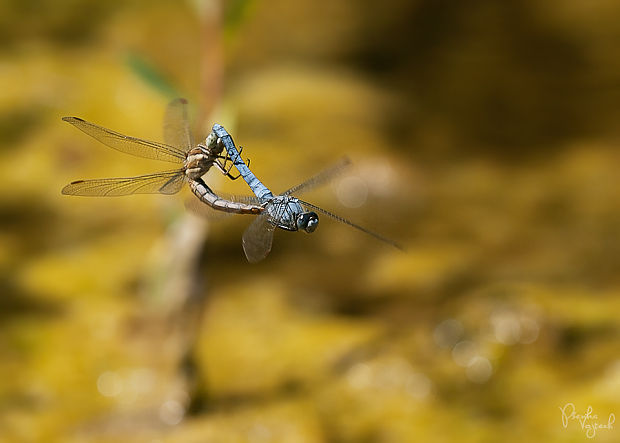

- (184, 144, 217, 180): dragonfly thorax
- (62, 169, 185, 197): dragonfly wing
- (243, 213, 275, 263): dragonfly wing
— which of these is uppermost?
(184, 144, 217, 180): dragonfly thorax

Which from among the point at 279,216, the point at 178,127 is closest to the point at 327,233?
the point at 178,127

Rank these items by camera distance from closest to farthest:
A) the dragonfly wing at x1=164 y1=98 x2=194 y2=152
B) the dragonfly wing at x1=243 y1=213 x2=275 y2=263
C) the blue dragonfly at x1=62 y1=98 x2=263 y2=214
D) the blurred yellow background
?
the dragonfly wing at x1=243 y1=213 x2=275 y2=263 → the blue dragonfly at x1=62 y1=98 x2=263 y2=214 → the dragonfly wing at x1=164 y1=98 x2=194 y2=152 → the blurred yellow background

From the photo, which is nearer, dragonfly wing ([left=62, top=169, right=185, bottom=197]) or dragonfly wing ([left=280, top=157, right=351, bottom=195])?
dragonfly wing ([left=280, top=157, right=351, bottom=195])

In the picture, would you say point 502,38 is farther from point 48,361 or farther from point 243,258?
point 48,361

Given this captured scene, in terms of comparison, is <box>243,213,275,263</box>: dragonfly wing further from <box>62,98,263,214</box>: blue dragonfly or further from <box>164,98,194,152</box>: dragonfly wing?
<box>164,98,194,152</box>: dragonfly wing

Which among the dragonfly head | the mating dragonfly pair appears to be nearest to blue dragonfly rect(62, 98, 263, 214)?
the mating dragonfly pair

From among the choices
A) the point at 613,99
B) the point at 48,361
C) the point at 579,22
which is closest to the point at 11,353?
the point at 48,361

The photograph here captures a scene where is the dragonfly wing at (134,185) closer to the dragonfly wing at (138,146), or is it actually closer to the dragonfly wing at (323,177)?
the dragonfly wing at (138,146)

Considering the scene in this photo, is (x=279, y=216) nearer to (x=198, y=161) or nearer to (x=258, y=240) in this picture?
(x=258, y=240)

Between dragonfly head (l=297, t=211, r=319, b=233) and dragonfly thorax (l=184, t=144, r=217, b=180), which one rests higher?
dragonfly thorax (l=184, t=144, r=217, b=180)
